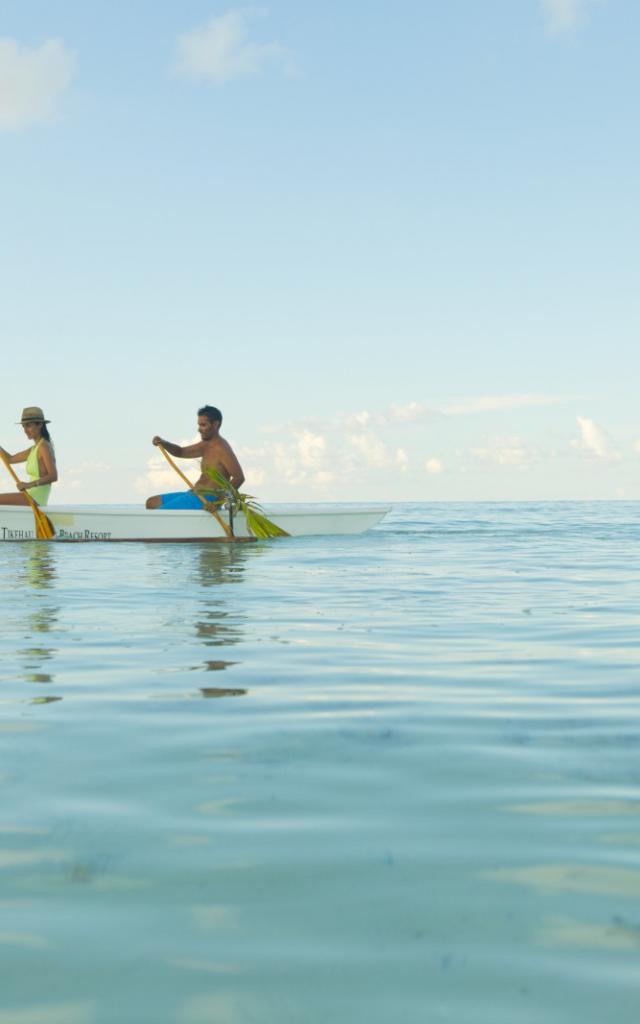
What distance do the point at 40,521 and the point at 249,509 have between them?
317 centimetres

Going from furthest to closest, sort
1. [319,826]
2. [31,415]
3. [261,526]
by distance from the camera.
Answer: [261,526]
[31,415]
[319,826]

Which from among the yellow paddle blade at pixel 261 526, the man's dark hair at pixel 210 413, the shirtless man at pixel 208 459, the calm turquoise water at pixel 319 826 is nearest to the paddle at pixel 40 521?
the shirtless man at pixel 208 459

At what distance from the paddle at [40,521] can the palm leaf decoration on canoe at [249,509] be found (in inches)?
99.1

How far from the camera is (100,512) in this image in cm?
1497

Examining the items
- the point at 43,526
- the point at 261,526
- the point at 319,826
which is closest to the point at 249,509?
the point at 261,526

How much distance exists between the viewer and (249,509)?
1561 cm

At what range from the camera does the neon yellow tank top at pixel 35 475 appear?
1477 centimetres

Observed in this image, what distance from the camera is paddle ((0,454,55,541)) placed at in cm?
1491

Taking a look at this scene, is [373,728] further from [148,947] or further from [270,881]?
[148,947]

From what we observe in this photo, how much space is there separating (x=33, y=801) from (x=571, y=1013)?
67.8 inches

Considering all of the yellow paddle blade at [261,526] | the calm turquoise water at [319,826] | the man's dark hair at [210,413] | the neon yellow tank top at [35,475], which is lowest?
the calm turquoise water at [319,826]

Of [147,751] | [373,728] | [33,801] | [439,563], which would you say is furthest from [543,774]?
[439,563]

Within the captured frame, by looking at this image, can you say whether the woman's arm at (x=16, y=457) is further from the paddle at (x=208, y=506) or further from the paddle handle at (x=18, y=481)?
the paddle at (x=208, y=506)

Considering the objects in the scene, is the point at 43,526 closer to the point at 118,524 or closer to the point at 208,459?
the point at 118,524
